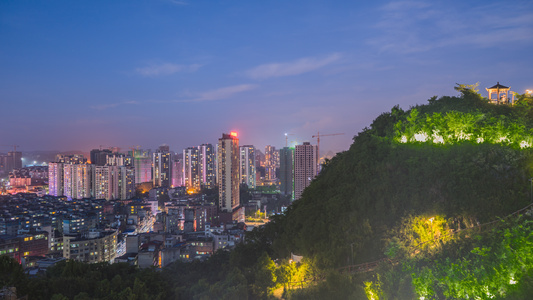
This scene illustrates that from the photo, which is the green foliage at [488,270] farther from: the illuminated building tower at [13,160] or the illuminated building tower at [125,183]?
the illuminated building tower at [13,160]

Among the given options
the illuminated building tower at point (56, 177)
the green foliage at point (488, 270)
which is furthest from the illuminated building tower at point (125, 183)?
the green foliage at point (488, 270)

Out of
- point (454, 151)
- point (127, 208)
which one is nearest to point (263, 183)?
point (127, 208)

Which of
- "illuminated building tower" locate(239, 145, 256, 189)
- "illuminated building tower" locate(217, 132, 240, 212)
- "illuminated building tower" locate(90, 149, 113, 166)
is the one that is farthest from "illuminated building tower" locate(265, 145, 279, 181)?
"illuminated building tower" locate(217, 132, 240, 212)

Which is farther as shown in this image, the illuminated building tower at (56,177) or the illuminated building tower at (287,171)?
the illuminated building tower at (287,171)

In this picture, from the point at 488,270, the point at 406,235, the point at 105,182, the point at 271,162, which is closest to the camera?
the point at 488,270

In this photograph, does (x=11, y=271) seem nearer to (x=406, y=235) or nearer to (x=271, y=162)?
(x=406, y=235)

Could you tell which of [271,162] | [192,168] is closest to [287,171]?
[192,168]

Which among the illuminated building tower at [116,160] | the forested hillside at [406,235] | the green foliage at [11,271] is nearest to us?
the forested hillside at [406,235]
